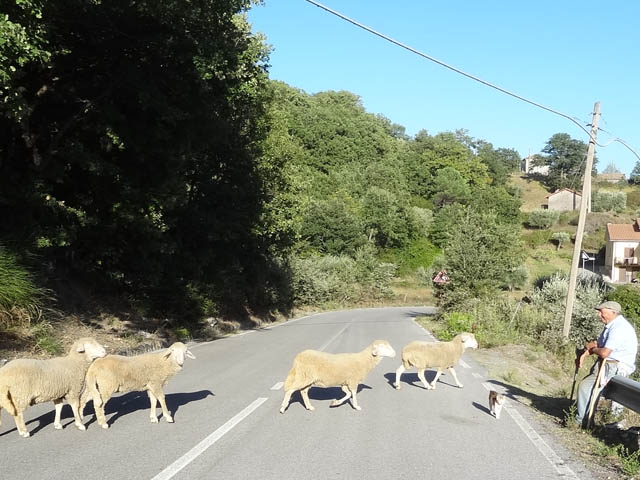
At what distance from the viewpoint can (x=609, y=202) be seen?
99688 millimetres

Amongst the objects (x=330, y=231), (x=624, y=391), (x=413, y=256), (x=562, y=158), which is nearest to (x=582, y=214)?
(x=624, y=391)

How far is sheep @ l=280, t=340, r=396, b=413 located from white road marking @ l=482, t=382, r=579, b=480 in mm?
2034

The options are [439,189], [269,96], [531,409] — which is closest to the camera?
[531,409]

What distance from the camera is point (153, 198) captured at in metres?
17.7

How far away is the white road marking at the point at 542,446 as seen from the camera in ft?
20.0

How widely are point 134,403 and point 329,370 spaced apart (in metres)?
3.11

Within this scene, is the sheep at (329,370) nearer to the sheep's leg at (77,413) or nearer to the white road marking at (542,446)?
the white road marking at (542,446)

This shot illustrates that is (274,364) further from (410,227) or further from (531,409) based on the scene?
(410,227)

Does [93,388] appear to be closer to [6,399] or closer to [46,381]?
[46,381]

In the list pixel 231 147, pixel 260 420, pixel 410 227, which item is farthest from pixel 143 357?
pixel 410 227

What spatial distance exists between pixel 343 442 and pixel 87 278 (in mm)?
15310

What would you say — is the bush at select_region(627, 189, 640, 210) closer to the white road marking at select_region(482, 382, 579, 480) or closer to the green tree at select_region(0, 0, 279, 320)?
the green tree at select_region(0, 0, 279, 320)

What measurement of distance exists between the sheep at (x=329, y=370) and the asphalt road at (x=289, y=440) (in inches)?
13.7

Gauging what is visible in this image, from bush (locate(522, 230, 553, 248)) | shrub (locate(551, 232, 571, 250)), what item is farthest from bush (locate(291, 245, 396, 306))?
shrub (locate(551, 232, 571, 250))
